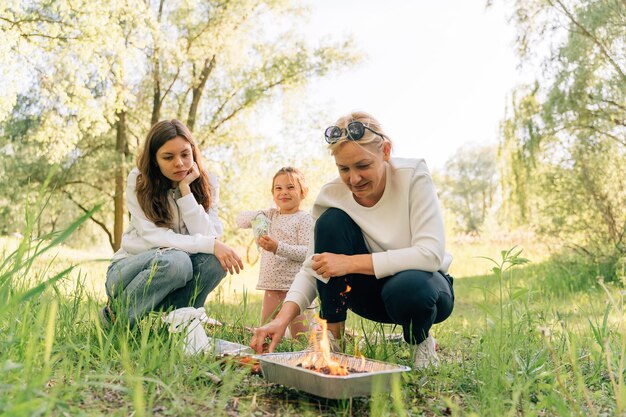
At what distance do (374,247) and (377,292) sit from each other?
0.22m

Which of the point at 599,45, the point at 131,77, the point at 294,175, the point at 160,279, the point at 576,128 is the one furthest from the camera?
the point at 131,77

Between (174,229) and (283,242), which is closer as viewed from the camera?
(174,229)

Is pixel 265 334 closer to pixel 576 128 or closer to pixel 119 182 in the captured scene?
pixel 576 128

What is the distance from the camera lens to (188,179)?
3492 millimetres

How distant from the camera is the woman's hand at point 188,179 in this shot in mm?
3447

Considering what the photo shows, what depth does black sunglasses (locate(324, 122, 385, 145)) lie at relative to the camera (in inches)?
106

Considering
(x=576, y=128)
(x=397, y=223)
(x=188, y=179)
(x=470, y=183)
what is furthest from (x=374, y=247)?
(x=470, y=183)

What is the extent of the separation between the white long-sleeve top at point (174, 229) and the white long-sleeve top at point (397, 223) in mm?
698

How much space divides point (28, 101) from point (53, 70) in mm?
3557

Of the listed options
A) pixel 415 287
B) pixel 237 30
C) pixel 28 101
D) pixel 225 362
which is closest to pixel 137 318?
pixel 225 362

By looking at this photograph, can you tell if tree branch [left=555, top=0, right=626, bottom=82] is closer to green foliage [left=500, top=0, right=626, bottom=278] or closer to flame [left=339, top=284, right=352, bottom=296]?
green foliage [left=500, top=0, right=626, bottom=278]

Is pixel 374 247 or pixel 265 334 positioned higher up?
pixel 374 247

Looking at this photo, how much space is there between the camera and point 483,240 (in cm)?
1712

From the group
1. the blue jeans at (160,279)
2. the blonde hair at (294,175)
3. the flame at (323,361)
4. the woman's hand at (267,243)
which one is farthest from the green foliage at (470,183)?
the flame at (323,361)
